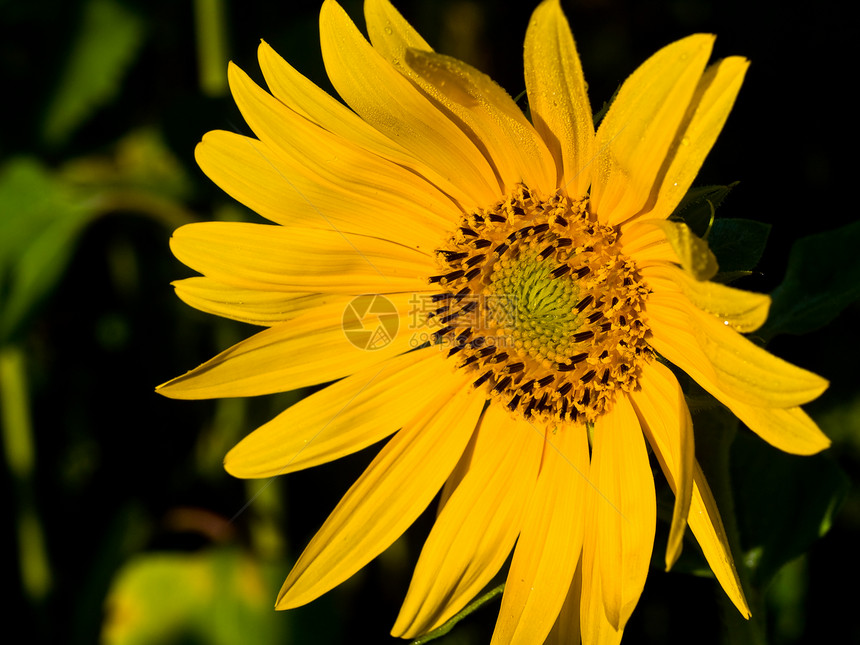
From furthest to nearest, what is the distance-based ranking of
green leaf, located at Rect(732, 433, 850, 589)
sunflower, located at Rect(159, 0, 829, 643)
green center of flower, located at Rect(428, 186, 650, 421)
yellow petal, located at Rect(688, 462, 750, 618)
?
green leaf, located at Rect(732, 433, 850, 589) → green center of flower, located at Rect(428, 186, 650, 421) → sunflower, located at Rect(159, 0, 829, 643) → yellow petal, located at Rect(688, 462, 750, 618)

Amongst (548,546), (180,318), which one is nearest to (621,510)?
(548,546)

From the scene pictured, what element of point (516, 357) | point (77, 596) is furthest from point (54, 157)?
point (516, 357)

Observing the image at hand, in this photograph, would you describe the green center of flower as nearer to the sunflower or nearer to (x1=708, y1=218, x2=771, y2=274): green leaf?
the sunflower

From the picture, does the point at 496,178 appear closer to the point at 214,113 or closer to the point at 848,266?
the point at 848,266

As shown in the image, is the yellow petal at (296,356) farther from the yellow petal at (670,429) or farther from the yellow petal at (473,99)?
the yellow petal at (670,429)

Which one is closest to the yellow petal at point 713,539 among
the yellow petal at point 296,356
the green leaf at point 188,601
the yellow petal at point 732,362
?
the yellow petal at point 732,362

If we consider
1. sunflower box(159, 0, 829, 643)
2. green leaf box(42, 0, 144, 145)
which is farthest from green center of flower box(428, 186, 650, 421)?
green leaf box(42, 0, 144, 145)
